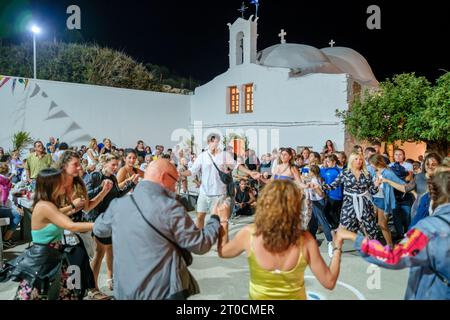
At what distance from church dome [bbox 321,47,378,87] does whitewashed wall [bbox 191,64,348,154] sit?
5310 mm

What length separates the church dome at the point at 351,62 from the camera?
72.5 feet

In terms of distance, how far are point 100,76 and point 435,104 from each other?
22.9 m

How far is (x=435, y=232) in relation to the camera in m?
2.23

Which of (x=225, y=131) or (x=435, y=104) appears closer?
(x=435, y=104)

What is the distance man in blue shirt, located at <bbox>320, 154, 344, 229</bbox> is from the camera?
6.84 metres

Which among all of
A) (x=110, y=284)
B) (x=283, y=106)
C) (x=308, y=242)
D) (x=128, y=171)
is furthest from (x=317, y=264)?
(x=283, y=106)

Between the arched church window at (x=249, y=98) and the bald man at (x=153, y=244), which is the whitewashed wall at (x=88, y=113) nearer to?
the arched church window at (x=249, y=98)

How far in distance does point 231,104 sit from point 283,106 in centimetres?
384

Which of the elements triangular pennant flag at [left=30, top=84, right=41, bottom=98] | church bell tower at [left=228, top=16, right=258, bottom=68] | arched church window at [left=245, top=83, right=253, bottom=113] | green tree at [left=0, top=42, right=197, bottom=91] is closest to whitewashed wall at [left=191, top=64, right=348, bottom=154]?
arched church window at [left=245, top=83, right=253, bottom=113]

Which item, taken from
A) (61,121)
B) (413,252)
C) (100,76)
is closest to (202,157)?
(413,252)

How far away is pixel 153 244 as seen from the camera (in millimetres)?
2361

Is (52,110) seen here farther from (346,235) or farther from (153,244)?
(346,235)

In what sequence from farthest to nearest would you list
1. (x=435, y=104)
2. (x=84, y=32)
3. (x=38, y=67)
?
(x=84, y=32) < (x=38, y=67) < (x=435, y=104)
